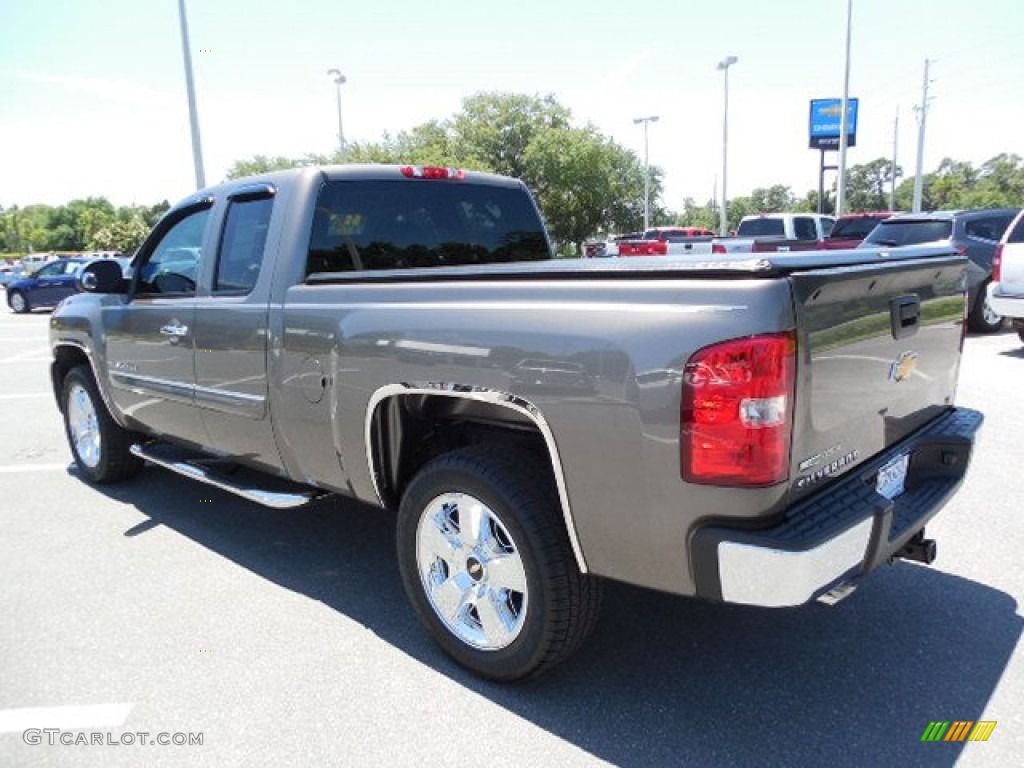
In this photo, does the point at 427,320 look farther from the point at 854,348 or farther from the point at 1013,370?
the point at 1013,370

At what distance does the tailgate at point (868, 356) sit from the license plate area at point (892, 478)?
2 cm

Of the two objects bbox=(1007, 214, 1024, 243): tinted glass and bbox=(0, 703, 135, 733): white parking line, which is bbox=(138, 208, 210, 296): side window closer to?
bbox=(0, 703, 135, 733): white parking line

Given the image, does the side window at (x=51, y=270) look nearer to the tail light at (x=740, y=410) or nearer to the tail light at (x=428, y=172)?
the tail light at (x=428, y=172)

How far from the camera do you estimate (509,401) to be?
2494 millimetres

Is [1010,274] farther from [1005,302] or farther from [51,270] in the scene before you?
[51,270]

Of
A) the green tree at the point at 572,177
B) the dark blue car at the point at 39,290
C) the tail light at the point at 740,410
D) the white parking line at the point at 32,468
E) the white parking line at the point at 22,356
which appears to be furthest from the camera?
the green tree at the point at 572,177

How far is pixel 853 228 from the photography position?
14695 millimetres

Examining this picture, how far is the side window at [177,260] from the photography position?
4141 millimetres

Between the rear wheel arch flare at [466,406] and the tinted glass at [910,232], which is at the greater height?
the tinted glass at [910,232]

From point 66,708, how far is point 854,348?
10.0ft

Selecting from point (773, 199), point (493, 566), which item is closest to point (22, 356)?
point (493, 566)

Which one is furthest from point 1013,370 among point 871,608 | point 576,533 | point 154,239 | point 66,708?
point 66,708

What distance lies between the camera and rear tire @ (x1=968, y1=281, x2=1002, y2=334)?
11.1 meters

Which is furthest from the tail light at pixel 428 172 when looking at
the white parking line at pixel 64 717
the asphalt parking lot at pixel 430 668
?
the white parking line at pixel 64 717
